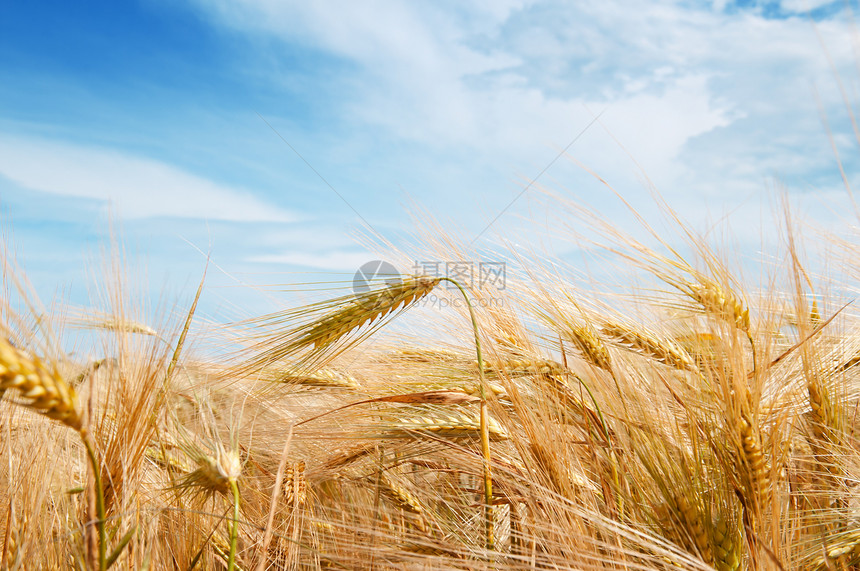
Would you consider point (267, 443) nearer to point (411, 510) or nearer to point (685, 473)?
point (411, 510)

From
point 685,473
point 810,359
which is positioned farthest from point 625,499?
point 810,359

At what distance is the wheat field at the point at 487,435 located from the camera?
100cm

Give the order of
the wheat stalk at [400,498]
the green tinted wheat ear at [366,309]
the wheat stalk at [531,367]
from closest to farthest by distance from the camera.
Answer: the green tinted wheat ear at [366,309] → the wheat stalk at [531,367] → the wheat stalk at [400,498]

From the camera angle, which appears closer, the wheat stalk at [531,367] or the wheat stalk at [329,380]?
the wheat stalk at [531,367]

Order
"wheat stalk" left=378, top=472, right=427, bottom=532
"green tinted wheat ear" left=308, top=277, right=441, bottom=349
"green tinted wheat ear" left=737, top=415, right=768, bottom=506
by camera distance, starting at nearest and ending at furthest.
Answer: "green tinted wheat ear" left=737, top=415, right=768, bottom=506, "green tinted wheat ear" left=308, top=277, right=441, bottom=349, "wheat stalk" left=378, top=472, right=427, bottom=532

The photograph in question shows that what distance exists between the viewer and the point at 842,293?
188cm

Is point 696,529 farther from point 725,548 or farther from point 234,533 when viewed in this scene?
point 234,533

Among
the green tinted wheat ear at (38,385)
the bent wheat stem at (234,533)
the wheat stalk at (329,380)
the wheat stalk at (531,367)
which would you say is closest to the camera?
the green tinted wheat ear at (38,385)

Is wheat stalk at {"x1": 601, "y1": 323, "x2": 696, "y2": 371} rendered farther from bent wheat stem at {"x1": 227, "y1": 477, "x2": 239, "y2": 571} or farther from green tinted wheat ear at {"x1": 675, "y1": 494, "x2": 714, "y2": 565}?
bent wheat stem at {"x1": 227, "y1": 477, "x2": 239, "y2": 571}

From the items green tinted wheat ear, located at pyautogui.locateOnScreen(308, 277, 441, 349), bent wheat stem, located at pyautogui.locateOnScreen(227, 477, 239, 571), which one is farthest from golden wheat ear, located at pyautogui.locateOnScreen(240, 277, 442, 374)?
bent wheat stem, located at pyautogui.locateOnScreen(227, 477, 239, 571)

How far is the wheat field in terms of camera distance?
3.27ft

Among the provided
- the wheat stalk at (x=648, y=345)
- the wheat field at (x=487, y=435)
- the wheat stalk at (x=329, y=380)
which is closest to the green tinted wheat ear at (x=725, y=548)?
Result: the wheat field at (x=487, y=435)

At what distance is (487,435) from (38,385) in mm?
887

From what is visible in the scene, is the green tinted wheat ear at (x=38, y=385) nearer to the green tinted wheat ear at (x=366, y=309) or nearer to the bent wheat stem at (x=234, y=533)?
the bent wheat stem at (x=234, y=533)
